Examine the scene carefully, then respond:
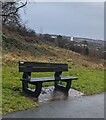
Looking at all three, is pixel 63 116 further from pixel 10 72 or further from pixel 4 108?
pixel 10 72

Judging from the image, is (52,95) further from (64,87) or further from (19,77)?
(19,77)

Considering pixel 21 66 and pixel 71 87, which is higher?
pixel 21 66

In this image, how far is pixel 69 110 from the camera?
326 inches

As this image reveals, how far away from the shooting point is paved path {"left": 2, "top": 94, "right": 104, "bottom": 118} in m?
7.58

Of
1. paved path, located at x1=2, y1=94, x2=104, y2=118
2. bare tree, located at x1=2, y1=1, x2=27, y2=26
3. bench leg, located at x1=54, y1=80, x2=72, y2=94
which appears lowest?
paved path, located at x1=2, y1=94, x2=104, y2=118

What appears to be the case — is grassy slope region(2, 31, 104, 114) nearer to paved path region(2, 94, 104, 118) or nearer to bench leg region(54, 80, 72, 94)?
paved path region(2, 94, 104, 118)

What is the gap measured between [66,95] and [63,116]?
252 cm

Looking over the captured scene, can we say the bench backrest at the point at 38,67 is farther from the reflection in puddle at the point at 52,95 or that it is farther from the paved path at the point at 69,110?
the paved path at the point at 69,110

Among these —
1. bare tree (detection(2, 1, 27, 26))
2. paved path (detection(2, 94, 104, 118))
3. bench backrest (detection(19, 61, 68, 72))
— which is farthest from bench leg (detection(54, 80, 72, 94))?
bare tree (detection(2, 1, 27, 26))

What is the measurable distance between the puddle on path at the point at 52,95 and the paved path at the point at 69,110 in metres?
0.22

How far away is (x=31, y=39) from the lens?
81.1 feet

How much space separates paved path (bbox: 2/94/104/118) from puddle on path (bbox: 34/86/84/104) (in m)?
0.22

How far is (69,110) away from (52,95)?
1.63 m

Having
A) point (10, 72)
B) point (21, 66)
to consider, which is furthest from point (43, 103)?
point (10, 72)
